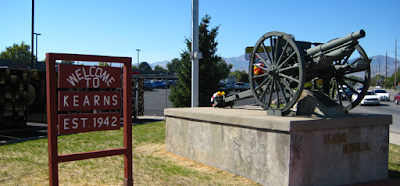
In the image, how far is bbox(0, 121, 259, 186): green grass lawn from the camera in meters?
5.46

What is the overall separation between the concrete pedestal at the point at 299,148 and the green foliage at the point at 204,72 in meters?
7.35

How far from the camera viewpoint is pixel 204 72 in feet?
46.7

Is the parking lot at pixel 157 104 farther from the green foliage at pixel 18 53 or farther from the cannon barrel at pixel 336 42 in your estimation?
the green foliage at pixel 18 53

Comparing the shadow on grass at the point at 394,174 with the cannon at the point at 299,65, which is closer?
the cannon at the point at 299,65

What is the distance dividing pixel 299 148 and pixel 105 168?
365 centimetres

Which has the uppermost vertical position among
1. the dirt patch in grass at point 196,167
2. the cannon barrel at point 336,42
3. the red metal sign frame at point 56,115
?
the cannon barrel at point 336,42

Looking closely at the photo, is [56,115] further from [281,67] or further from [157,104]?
[157,104]

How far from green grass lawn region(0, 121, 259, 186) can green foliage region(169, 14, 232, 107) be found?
5.65m

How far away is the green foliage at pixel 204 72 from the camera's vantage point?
14.1 meters

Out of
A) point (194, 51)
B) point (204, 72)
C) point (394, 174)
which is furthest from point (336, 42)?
point (204, 72)

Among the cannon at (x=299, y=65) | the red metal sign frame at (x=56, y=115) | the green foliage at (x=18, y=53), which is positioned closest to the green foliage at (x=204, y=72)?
the cannon at (x=299, y=65)

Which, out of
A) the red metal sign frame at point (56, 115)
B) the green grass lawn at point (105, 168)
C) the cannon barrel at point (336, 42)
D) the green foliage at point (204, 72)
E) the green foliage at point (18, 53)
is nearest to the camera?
the red metal sign frame at point (56, 115)

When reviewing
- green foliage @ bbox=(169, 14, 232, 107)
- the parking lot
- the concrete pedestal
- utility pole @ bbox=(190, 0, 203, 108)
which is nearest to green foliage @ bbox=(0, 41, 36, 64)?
the parking lot

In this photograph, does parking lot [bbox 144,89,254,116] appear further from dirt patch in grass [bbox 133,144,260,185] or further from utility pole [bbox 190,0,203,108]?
dirt patch in grass [bbox 133,144,260,185]
